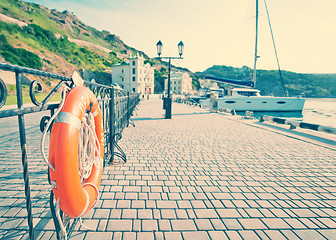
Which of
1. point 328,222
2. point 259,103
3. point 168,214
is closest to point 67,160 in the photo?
point 168,214

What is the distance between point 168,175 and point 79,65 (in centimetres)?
6547

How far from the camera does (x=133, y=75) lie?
186 feet

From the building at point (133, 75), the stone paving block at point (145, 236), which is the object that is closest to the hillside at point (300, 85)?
the building at point (133, 75)

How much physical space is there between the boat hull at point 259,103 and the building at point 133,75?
36464mm

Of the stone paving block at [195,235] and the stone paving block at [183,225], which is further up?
the stone paving block at [195,235]

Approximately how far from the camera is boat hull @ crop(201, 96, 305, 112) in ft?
75.9

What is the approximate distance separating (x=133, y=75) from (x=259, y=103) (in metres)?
41.3

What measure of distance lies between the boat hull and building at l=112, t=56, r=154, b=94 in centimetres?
3646

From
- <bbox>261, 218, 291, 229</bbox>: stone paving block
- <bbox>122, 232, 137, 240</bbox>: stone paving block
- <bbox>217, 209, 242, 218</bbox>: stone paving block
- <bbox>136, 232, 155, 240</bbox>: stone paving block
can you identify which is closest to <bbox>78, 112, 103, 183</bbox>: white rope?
<bbox>122, 232, 137, 240</bbox>: stone paving block

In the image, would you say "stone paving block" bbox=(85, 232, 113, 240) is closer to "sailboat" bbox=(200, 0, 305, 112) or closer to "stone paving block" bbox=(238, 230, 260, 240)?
"stone paving block" bbox=(238, 230, 260, 240)

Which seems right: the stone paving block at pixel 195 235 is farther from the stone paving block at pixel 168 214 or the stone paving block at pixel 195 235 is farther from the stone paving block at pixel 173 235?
the stone paving block at pixel 168 214

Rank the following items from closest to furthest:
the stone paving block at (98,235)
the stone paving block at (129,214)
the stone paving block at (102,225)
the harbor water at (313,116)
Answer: the stone paving block at (98,235) → the stone paving block at (102,225) → the stone paving block at (129,214) → the harbor water at (313,116)

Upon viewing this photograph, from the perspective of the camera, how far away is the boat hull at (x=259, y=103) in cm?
2314

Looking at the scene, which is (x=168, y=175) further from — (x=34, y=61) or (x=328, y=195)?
(x=34, y=61)
